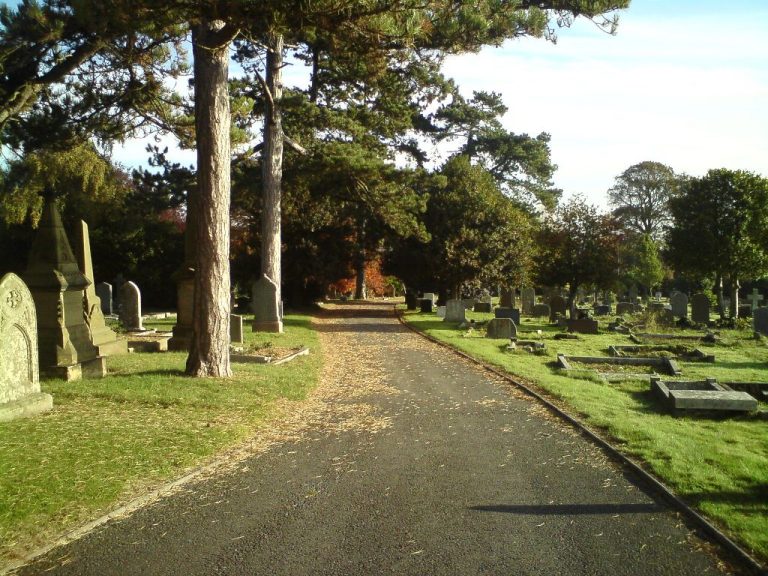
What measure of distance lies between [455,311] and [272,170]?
10.00 meters

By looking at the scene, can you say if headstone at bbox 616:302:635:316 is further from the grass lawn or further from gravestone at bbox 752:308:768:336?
the grass lawn

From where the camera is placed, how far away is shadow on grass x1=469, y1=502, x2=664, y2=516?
5.67m

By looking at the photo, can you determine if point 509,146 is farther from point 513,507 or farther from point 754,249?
point 513,507

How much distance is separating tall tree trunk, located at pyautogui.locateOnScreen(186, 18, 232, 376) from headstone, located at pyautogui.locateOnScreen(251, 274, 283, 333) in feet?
33.2

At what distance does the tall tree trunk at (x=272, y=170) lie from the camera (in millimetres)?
22812

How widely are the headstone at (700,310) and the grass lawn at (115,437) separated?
799 inches

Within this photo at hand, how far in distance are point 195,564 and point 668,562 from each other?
3.23 m

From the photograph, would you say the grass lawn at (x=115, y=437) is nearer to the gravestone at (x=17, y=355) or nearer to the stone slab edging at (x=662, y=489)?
the gravestone at (x=17, y=355)

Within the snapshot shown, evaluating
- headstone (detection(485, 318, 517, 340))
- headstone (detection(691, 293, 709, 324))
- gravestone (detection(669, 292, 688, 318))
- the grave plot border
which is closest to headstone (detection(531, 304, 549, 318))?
gravestone (detection(669, 292, 688, 318))

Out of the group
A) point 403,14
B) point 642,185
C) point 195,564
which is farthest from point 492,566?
point 642,185

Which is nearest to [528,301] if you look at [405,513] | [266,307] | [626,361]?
[266,307]

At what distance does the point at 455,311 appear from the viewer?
28.5 m

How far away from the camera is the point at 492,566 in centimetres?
464

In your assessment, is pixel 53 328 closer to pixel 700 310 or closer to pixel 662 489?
pixel 662 489
